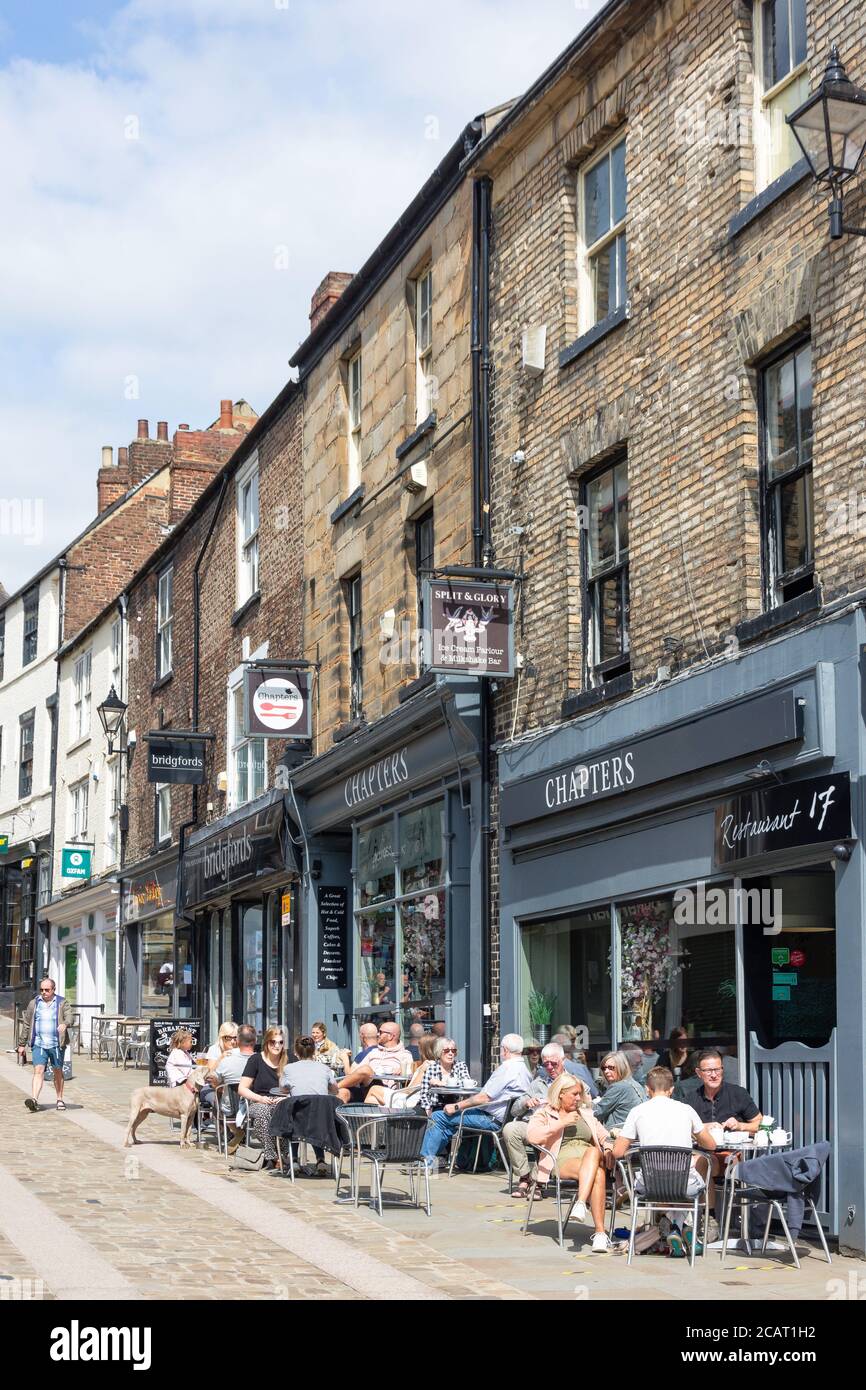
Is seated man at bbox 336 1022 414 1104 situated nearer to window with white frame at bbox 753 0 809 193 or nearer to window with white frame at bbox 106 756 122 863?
window with white frame at bbox 753 0 809 193

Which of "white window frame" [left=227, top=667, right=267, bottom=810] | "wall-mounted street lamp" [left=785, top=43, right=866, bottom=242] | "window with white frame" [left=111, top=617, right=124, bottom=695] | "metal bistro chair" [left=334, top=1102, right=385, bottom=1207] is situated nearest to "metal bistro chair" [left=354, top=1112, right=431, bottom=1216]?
"metal bistro chair" [left=334, top=1102, right=385, bottom=1207]

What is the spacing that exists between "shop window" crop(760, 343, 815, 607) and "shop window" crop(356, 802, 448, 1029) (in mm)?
6527

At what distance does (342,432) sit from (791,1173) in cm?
1344

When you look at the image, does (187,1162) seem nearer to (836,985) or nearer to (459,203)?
(836,985)

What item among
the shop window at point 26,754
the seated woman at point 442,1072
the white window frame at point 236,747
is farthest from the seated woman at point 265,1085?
the shop window at point 26,754

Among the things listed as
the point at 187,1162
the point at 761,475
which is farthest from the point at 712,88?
the point at 187,1162

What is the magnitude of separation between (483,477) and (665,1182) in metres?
8.35

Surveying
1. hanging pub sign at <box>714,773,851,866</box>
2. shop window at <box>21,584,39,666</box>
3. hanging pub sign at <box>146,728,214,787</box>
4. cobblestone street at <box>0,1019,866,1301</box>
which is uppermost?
shop window at <box>21,584,39,666</box>

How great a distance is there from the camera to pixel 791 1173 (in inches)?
406

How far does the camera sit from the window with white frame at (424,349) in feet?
62.5

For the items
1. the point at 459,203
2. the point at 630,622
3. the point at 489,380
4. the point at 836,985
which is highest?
the point at 459,203

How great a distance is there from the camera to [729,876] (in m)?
12.4

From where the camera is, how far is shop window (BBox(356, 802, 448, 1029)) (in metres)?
18.3
